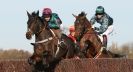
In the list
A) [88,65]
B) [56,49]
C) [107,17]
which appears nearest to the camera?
[88,65]

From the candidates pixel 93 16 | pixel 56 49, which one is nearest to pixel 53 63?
pixel 56 49

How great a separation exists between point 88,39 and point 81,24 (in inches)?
20.6

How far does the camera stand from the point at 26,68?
15336mm

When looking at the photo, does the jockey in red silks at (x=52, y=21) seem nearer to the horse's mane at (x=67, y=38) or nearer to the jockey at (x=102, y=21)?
the horse's mane at (x=67, y=38)

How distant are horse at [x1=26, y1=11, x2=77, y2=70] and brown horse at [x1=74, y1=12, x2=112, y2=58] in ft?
3.51

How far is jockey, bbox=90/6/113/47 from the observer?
60.8 ft

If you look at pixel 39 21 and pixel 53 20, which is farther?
pixel 53 20

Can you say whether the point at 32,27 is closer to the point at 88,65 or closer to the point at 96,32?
the point at 88,65

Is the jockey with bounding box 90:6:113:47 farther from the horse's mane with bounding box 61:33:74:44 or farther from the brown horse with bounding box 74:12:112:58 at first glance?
the horse's mane with bounding box 61:33:74:44

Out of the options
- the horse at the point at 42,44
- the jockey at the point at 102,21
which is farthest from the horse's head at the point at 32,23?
the jockey at the point at 102,21

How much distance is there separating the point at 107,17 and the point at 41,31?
11.6 feet

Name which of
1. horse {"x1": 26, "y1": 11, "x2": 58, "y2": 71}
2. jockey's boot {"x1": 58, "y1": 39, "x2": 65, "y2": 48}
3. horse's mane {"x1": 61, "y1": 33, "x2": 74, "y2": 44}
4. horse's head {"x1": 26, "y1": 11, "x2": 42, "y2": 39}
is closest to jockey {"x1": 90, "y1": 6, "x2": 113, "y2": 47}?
horse's mane {"x1": 61, "y1": 33, "x2": 74, "y2": 44}

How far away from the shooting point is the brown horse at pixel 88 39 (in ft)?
57.3

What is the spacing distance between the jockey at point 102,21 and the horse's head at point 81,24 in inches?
32.0
